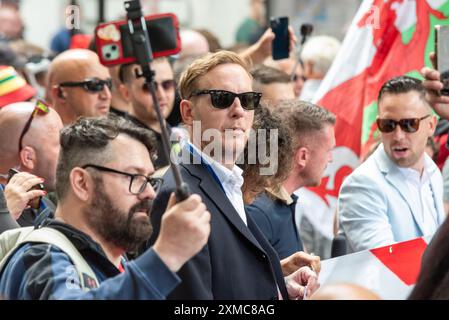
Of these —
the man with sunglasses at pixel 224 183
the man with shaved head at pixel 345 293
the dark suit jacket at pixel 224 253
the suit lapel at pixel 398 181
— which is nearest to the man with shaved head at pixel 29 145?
the man with sunglasses at pixel 224 183

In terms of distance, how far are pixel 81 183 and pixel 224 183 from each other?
70 cm

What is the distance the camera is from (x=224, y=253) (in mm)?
4273

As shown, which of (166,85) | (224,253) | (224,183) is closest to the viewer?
(224,253)

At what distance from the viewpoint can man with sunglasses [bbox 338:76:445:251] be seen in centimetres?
600

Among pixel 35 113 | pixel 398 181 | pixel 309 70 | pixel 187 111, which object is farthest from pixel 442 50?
pixel 309 70

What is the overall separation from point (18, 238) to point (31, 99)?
2347 millimetres

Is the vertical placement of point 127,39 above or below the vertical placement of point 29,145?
above

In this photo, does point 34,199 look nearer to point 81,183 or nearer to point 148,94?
point 81,183

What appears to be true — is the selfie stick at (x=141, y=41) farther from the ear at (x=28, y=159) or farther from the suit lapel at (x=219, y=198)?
the ear at (x=28, y=159)

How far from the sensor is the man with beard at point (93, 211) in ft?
12.4

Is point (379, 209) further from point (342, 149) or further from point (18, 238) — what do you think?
point (18, 238)

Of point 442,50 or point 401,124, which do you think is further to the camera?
point 401,124

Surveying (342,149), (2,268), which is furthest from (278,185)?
(2,268)

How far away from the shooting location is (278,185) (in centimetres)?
579
